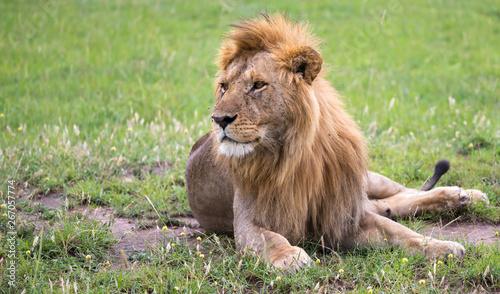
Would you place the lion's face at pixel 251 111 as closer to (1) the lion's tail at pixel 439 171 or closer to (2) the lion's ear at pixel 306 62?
(2) the lion's ear at pixel 306 62

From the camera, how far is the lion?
3.42 m

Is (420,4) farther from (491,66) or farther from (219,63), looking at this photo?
(219,63)

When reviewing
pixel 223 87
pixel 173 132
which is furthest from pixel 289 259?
pixel 173 132

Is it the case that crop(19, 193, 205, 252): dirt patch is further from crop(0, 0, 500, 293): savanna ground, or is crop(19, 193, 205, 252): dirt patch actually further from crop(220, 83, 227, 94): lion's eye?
crop(220, 83, 227, 94): lion's eye

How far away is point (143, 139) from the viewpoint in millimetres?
6492

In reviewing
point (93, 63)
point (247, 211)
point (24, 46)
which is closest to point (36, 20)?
point (24, 46)

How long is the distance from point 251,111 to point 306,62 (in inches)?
18.6

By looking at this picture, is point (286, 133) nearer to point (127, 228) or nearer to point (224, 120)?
point (224, 120)

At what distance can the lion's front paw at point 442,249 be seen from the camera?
3.47 meters

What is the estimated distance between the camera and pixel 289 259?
331cm

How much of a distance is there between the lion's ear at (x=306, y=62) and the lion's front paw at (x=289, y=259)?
1054 millimetres

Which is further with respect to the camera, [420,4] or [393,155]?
[420,4]

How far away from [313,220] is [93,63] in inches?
290

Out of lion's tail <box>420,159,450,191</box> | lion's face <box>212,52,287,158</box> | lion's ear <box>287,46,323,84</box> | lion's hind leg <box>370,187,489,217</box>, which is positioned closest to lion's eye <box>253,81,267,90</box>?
lion's face <box>212,52,287,158</box>
